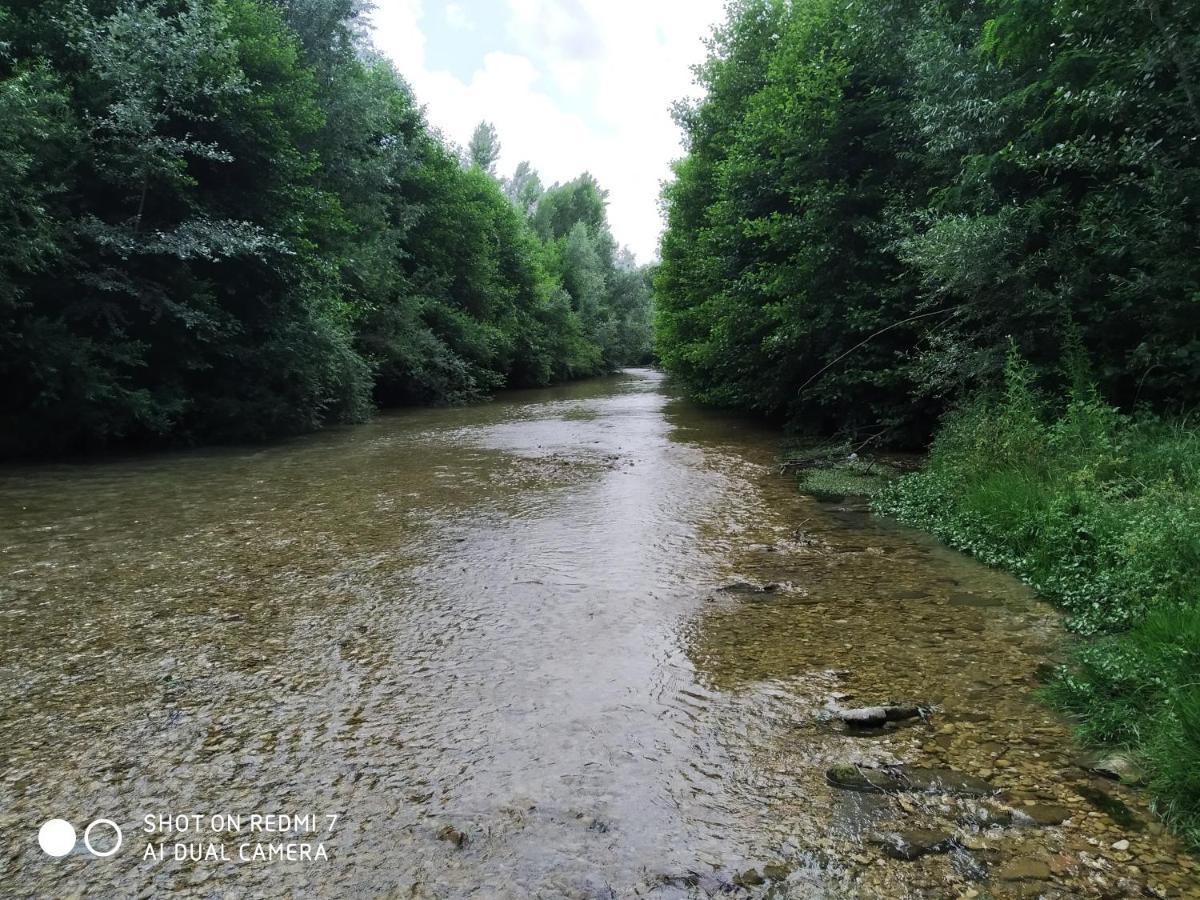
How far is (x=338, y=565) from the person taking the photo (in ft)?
21.2

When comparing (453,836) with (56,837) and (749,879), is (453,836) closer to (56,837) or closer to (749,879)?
(749,879)

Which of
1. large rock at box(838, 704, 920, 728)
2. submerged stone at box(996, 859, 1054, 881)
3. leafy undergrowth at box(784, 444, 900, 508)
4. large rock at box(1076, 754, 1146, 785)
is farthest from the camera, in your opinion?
leafy undergrowth at box(784, 444, 900, 508)

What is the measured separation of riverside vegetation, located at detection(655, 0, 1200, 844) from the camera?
4.52 meters

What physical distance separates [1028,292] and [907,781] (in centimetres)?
705

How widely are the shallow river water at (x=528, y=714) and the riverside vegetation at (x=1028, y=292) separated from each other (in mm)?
577

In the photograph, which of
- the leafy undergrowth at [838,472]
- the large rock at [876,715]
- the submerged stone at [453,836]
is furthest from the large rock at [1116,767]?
the leafy undergrowth at [838,472]

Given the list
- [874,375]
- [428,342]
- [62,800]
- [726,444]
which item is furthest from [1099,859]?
[428,342]

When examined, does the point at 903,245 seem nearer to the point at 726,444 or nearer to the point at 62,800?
the point at 726,444

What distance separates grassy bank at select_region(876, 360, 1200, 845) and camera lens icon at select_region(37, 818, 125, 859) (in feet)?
13.8

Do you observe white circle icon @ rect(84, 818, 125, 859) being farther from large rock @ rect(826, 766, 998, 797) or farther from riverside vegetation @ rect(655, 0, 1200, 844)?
riverside vegetation @ rect(655, 0, 1200, 844)

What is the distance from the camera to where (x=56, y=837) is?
2.83 m

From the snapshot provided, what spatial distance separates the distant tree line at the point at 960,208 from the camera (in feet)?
22.5

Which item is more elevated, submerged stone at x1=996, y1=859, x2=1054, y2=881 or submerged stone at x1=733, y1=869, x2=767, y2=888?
submerged stone at x1=996, y1=859, x2=1054, y2=881

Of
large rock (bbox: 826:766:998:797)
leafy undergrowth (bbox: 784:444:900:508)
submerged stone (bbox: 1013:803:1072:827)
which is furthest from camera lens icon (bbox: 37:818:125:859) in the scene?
leafy undergrowth (bbox: 784:444:900:508)
